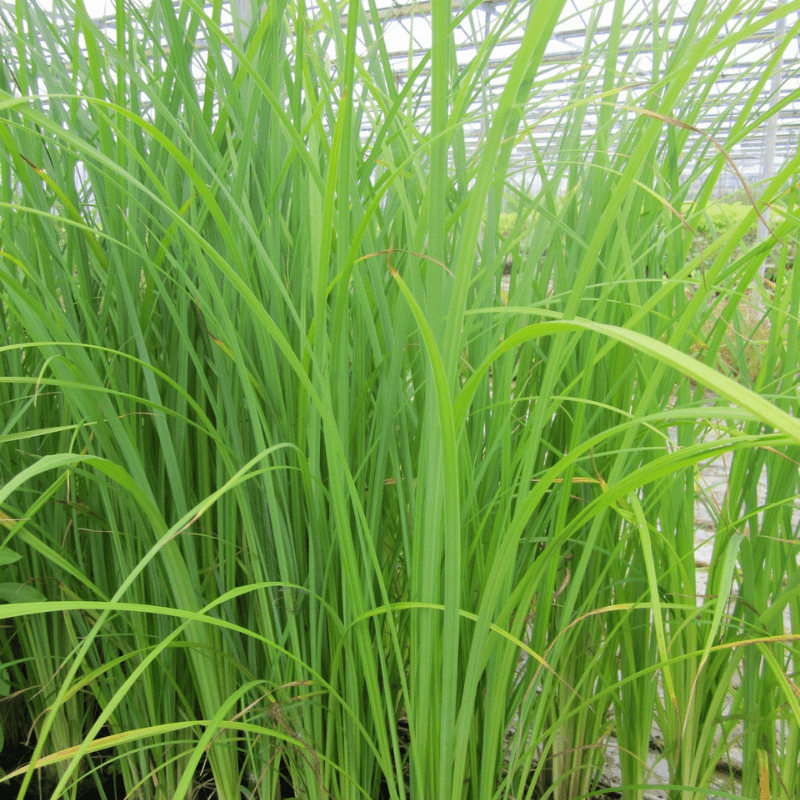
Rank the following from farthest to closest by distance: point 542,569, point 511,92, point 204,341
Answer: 1. point 204,341
2. point 542,569
3. point 511,92

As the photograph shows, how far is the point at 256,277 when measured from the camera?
52 centimetres

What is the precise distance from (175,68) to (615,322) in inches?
15.8

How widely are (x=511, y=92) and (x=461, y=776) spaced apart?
0.41 m

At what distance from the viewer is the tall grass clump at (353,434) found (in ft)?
1.39

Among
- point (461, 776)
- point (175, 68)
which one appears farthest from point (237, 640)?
point (175, 68)

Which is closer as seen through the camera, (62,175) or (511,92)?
(511,92)

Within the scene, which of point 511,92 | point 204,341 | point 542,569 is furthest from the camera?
point 204,341

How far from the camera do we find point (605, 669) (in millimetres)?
602

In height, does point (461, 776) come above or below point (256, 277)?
below

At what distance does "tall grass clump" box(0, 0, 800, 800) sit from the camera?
1.39ft

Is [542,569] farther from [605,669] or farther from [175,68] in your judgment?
[175,68]

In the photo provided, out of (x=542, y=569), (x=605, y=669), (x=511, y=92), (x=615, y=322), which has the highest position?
(x=511, y=92)

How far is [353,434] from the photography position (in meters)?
0.53

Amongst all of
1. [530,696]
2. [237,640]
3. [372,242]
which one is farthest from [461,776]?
[372,242]
